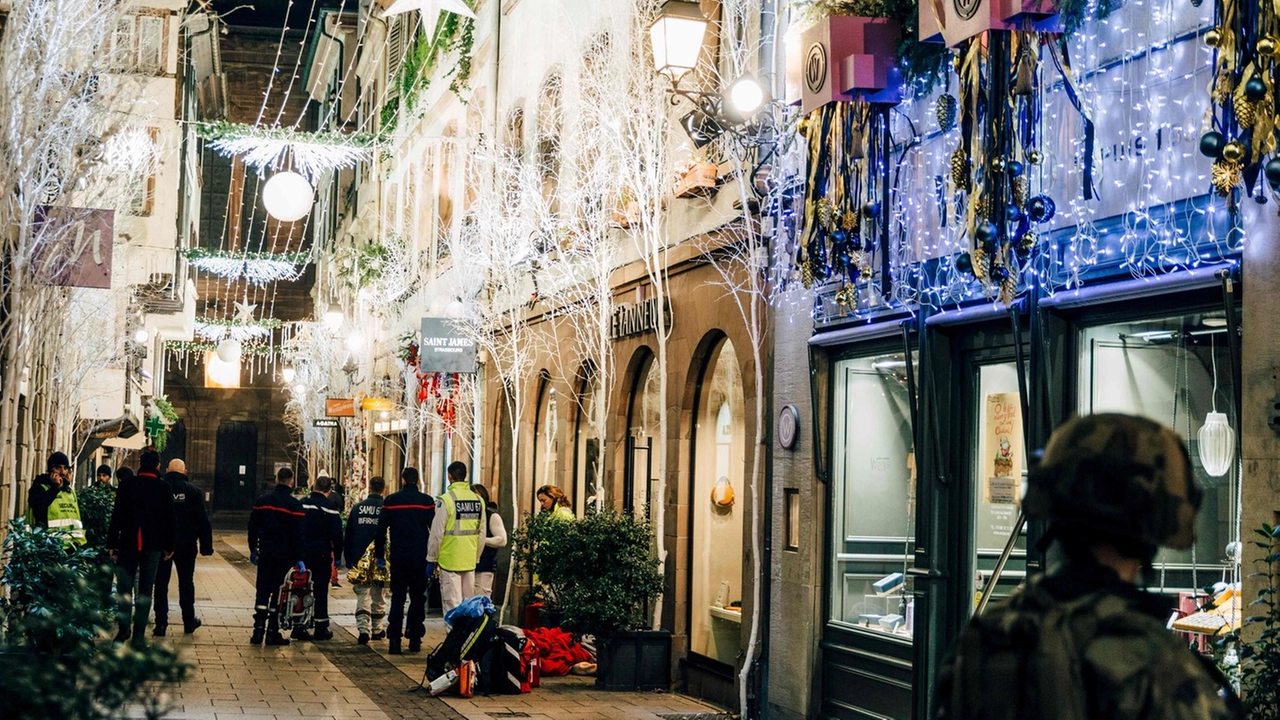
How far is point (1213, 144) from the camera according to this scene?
674 centimetres

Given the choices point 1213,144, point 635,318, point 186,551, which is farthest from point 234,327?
point 1213,144

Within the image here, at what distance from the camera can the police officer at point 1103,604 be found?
2.76 m

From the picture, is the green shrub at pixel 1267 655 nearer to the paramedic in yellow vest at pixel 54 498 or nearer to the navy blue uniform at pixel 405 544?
the paramedic in yellow vest at pixel 54 498

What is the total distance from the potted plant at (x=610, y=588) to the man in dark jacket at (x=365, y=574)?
15.3 ft

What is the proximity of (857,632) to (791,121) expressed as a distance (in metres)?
3.97

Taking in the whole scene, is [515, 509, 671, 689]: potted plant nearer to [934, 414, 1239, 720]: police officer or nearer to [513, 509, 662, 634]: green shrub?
[513, 509, 662, 634]: green shrub

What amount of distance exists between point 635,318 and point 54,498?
604cm

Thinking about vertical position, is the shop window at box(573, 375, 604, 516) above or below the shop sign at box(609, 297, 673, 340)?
below

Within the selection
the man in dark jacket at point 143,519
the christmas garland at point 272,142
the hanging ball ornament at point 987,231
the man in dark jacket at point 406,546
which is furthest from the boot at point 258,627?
the hanging ball ornament at point 987,231

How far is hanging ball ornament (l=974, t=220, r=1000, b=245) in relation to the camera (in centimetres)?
868

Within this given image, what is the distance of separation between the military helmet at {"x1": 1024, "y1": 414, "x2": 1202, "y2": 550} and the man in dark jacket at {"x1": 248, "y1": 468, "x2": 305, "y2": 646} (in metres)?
15.8

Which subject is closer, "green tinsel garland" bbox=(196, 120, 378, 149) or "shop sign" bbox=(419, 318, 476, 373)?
"green tinsel garland" bbox=(196, 120, 378, 149)

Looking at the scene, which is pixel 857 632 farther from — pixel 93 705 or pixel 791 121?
pixel 93 705

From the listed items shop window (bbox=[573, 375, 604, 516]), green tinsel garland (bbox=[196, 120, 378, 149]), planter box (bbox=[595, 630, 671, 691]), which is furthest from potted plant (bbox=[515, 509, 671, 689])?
green tinsel garland (bbox=[196, 120, 378, 149])
